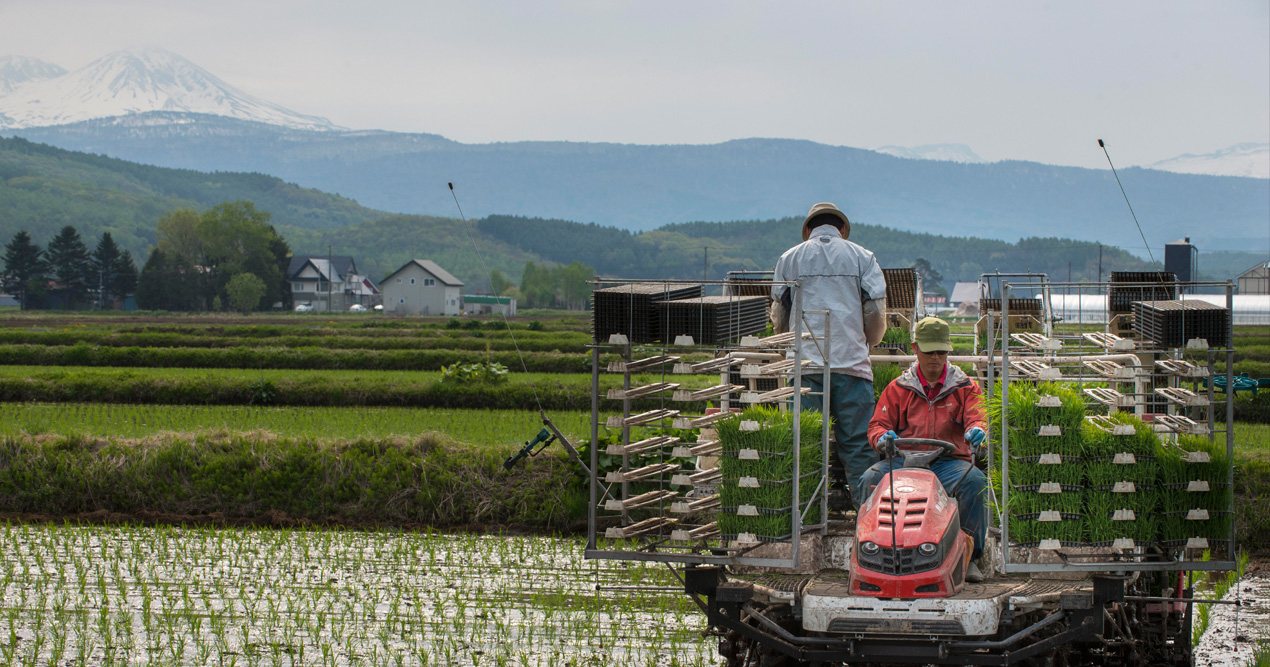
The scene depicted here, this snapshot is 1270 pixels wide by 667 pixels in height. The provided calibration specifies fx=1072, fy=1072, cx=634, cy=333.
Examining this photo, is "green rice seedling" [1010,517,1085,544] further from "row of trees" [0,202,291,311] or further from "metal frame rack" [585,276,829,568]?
"row of trees" [0,202,291,311]

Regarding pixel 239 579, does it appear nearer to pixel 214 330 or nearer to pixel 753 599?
pixel 753 599

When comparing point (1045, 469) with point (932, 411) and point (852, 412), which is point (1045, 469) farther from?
point (852, 412)

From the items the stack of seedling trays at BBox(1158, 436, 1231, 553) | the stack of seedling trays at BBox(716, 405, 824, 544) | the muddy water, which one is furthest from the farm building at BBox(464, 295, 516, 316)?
the stack of seedling trays at BBox(1158, 436, 1231, 553)

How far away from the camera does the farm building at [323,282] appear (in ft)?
440

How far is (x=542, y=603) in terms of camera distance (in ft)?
30.6

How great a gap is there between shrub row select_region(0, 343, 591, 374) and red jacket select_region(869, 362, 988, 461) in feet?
92.9

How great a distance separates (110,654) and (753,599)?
4677 mm

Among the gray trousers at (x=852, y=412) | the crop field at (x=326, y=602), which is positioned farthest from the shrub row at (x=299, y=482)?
the gray trousers at (x=852, y=412)

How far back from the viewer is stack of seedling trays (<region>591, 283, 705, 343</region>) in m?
6.66

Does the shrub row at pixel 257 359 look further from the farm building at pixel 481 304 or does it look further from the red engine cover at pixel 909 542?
the farm building at pixel 481 304

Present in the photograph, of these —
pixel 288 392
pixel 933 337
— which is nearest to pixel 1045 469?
pixel 933 337

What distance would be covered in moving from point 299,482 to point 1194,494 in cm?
1124

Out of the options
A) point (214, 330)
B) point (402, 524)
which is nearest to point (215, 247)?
point (214, 330)

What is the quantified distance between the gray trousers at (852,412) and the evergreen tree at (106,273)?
358ft
